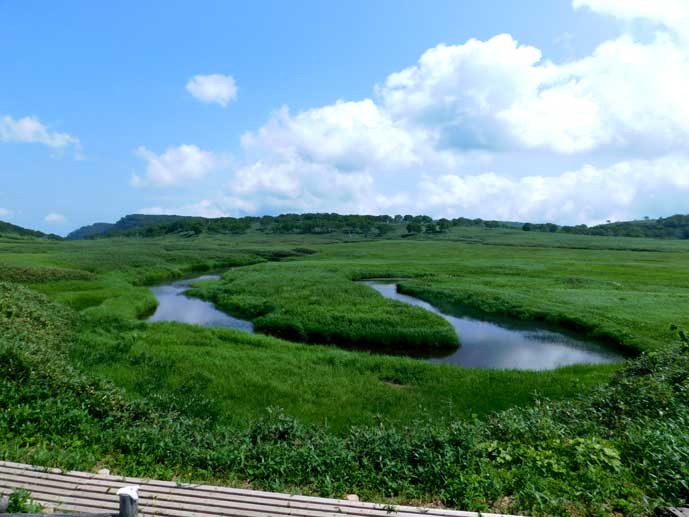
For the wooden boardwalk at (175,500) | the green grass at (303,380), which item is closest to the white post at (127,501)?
the wooden boardwalk at (175,500)

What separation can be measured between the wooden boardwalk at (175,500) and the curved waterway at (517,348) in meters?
16.7

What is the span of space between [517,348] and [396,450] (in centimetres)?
1929

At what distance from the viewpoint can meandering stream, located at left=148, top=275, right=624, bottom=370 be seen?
909 inches

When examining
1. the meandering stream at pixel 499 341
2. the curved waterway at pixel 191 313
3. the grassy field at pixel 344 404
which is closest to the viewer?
the grassy field at pixel 344 404

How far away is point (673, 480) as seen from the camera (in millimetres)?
7352

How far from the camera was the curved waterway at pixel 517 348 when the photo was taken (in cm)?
2284

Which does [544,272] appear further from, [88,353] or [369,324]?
[88,353]

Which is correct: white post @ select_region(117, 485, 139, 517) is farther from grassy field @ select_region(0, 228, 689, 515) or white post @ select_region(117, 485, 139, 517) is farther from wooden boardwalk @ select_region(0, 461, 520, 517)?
grassy field @ select_region(0, 228, 689, 515)

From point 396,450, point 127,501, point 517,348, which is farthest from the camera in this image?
point 517,348

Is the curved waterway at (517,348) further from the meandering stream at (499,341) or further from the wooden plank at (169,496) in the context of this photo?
the wooden plank at (169,496)

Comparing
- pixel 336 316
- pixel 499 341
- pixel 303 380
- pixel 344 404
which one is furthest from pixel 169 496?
pixel 499 341

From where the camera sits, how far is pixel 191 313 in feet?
110

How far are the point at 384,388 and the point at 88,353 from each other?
11.9m

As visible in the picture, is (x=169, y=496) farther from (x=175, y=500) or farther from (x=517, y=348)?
(x=517, y=348)
